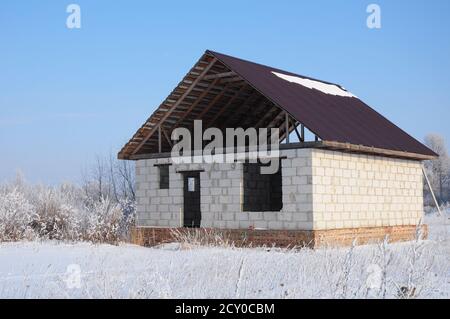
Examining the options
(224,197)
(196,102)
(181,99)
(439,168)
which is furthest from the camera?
(439,168)

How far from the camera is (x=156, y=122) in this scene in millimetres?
17750

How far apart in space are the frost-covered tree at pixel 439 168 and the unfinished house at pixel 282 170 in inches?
2237

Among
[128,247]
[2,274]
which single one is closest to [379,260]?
[2,274]

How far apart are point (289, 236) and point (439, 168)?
6345 cm

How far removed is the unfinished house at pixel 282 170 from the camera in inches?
587

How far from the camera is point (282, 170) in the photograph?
1515cm

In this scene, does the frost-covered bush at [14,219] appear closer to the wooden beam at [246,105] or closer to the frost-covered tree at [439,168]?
the wooden beam at [246,105]

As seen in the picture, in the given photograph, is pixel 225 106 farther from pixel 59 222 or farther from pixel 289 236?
pixel 59 222

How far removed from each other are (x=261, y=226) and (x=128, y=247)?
3.85m

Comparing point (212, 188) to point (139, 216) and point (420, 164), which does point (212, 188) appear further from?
point (420, 164)

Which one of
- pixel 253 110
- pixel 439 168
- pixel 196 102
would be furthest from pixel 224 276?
pixel 439 168

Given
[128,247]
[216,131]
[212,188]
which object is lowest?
[128,247]

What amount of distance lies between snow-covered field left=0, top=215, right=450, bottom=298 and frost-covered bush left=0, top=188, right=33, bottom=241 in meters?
3.96
